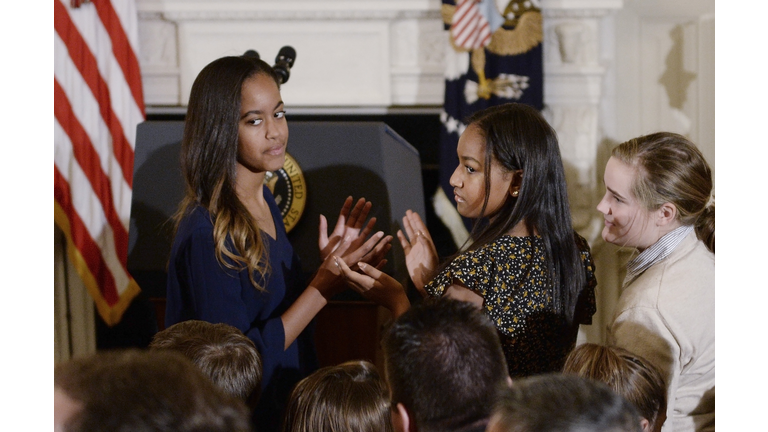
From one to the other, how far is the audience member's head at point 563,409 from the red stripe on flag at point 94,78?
295 cm

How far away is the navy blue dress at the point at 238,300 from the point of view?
157 cm

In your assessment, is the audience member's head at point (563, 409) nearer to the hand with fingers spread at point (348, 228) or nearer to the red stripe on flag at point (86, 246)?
the hand with fingers spread at point (348, 228)

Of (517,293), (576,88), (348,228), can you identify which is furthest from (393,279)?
(576,88)

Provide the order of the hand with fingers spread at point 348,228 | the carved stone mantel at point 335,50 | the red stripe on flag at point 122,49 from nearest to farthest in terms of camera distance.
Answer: the hand with fingers spread at point 348,228
the red stripe on flag at point 122,49
the carved stone mantel at point 335,50

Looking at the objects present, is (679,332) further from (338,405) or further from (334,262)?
(334,262)

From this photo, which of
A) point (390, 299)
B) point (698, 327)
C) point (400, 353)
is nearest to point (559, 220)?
point (698, 327)

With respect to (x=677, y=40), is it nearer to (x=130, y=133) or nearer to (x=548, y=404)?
(x=130, y=133)

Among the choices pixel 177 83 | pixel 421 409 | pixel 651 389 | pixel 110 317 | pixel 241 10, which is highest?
pixel 241 10

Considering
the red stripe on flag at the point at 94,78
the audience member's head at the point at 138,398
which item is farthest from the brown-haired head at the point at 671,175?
the red stripe on flag at the point at 94,78

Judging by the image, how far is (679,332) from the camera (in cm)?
137

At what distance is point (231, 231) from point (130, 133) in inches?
80.3

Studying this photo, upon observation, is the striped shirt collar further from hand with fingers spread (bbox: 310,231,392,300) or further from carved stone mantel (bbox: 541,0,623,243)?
carved stone mantel (bbox: 541,0,623,243)

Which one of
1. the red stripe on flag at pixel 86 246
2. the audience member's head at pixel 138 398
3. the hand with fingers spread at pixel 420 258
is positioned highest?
the audience member's head at pixel 138 398

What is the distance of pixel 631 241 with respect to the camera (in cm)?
156
